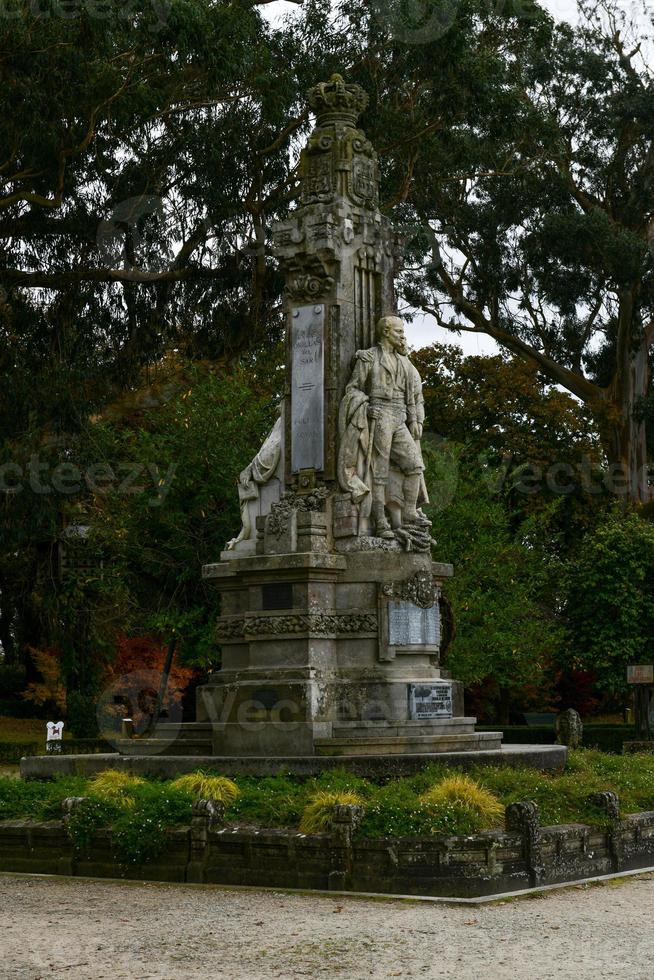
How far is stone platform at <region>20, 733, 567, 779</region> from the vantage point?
593 inches

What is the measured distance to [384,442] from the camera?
17.2 m

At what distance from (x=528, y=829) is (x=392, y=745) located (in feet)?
10.7

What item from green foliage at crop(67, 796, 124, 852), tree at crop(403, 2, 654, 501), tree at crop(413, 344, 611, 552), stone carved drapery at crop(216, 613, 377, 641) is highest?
tree at crop(403, 2, 654, 501)

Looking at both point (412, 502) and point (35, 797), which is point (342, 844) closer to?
point (35, 797)

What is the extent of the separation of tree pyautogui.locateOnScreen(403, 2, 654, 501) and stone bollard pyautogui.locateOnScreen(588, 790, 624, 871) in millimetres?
30083

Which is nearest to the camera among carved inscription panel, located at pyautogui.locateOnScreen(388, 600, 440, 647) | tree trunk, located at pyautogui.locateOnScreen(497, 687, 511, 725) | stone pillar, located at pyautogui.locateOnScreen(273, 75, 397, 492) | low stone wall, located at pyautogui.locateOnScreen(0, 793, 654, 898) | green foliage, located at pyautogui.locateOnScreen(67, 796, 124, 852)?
low stone wall, located at pyautogui.locateOnScreen(0, 793, 654, 898)

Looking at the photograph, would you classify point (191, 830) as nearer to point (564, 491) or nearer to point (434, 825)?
point (434, 825)

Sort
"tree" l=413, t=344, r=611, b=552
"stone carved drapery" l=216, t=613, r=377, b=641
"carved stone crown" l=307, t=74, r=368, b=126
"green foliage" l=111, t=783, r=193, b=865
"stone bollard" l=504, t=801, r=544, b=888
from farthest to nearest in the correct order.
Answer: "tree" l=413, t=344, r=611, b=552
"carved stone crown" l=307, t=74, r=368, b=126
"stone carved drapery" l=216, t=613, r=377, b=641
"green foliage" l=111, t=783, r=193, b=865
"stone bollard" l=504, t=801, r=544, b=888

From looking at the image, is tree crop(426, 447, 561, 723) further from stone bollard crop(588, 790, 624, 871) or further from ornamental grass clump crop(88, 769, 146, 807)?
Answer: stone bollard crop(588, 790, 624, 871)

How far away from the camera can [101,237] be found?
34.5 m

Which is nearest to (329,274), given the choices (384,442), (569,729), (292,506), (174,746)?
(384,442)

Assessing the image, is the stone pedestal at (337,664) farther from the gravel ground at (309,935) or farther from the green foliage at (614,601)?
the green foliage at (614,601)

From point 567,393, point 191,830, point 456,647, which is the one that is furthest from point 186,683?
point 191,830

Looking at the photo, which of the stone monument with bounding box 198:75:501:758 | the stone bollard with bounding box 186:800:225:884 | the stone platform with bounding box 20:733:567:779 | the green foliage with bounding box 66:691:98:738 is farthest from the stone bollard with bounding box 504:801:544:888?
the green foliage with bounding box 66:691:98:738
